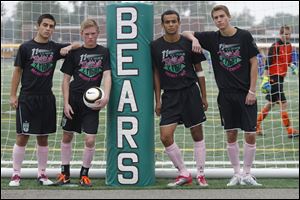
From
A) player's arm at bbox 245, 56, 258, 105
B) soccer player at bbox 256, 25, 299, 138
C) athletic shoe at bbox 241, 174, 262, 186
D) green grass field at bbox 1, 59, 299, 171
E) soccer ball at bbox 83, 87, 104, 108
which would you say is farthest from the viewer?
soccer player at bbox 256, 25, 299, 138

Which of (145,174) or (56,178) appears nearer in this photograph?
(145,174)

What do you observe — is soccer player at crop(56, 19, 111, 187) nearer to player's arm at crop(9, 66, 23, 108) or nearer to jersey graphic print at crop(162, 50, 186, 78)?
player's arm at crop(9, 66, 23, 108)

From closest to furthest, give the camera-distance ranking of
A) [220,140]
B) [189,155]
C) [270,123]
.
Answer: [189,155] < [220,140] < [270,123]

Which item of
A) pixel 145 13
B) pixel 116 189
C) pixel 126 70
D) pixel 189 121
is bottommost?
pixel 116 189

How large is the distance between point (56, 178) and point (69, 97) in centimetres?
91

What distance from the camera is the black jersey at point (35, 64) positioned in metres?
5.10

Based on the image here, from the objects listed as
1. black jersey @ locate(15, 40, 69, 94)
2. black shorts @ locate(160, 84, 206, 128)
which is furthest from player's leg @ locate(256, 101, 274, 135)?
black jersey @ locate(15, 40, 69, 94)

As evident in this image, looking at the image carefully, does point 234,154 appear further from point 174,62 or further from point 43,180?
point 43,180

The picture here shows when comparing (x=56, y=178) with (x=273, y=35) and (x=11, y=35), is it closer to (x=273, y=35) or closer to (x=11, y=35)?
(x=11, y=35)

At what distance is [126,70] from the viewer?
5059 mm

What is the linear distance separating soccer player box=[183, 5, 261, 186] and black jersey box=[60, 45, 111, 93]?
0.83 meters

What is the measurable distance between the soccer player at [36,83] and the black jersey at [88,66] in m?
0.13

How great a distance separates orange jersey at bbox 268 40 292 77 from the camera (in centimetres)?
791

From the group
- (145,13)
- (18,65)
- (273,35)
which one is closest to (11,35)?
Result: (18,65)
